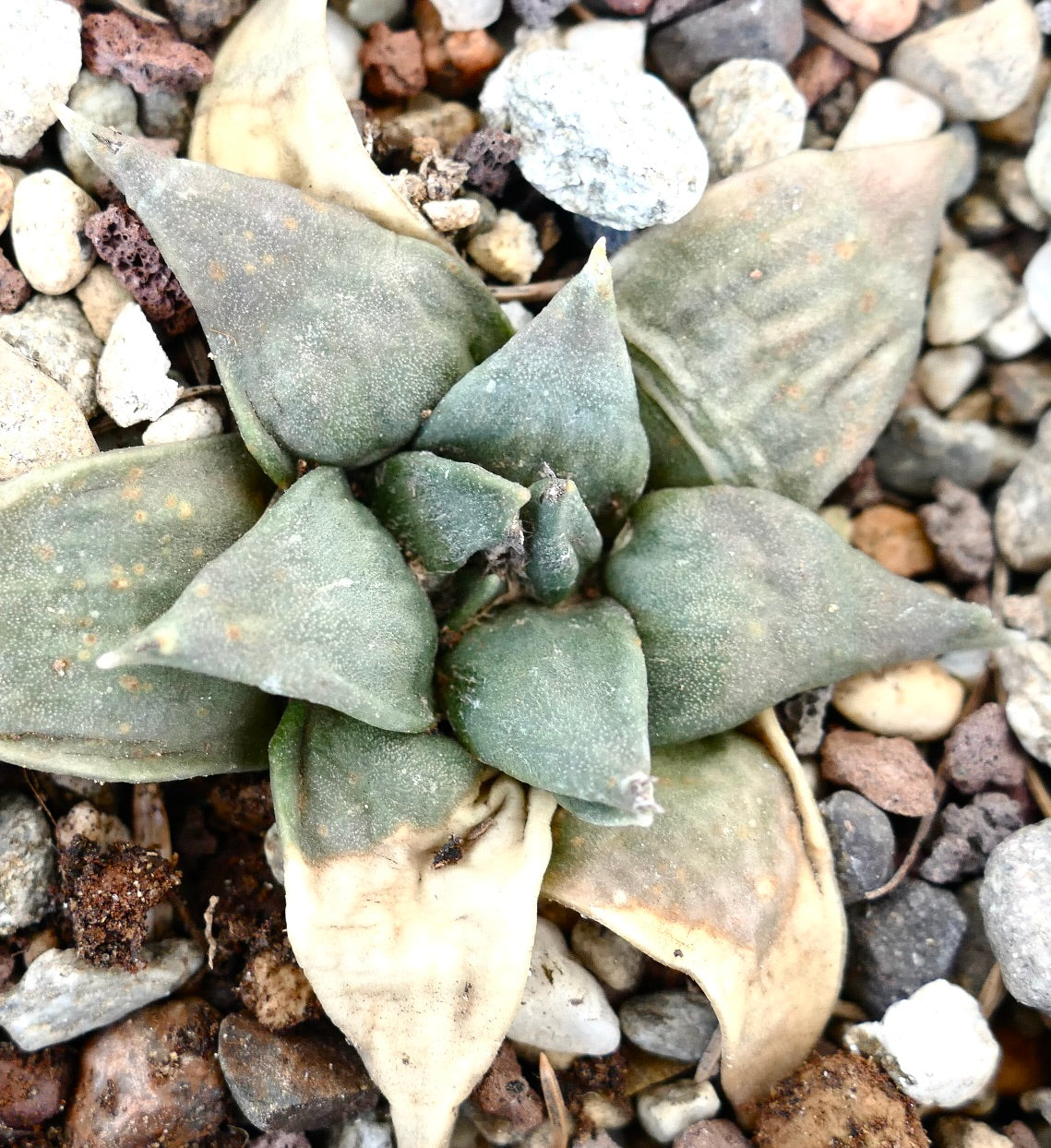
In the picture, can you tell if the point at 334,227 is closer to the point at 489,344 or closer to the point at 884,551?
the point at 489,344

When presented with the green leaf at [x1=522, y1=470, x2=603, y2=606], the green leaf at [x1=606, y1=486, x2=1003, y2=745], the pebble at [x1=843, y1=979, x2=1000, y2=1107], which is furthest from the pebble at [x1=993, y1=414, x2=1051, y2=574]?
the green leaf at [x1=522, y1=470, x2=603, y2=606]

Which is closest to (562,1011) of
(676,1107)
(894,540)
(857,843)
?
(676,1107)

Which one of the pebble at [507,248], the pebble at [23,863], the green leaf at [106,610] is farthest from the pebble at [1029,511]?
the pebble at [23,863]

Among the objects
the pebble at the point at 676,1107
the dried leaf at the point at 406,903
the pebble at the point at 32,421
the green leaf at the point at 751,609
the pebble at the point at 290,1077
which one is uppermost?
the pebble at the point at 32,421

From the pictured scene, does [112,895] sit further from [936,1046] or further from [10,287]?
[936,1046]

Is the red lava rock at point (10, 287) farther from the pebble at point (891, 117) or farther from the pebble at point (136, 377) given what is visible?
the pebble at point (891, 117)

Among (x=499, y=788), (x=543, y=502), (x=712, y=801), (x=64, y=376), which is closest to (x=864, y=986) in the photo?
(x=712, y=801)
